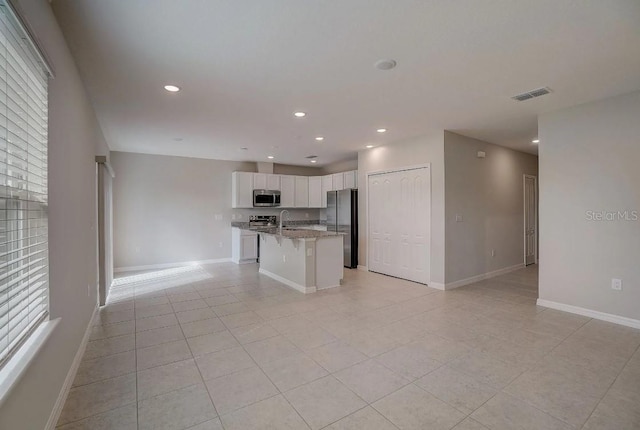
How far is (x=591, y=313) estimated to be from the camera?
3.65 m

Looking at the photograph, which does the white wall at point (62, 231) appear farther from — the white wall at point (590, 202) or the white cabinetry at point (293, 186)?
the white wall at point (590, 202)

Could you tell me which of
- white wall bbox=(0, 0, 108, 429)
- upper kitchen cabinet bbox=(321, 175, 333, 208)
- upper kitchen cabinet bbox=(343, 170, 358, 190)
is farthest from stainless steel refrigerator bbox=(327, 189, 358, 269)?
white wall bbox=(0, 0, 108, 429)

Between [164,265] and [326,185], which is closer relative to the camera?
[164,265]

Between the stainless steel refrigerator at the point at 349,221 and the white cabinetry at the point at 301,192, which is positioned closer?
the stainless steel refrigerator at the point at 349,221

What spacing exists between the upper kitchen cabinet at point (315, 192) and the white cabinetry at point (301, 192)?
11cm

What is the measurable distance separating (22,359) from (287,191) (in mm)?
6886

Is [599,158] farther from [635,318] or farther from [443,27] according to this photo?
[443,27]

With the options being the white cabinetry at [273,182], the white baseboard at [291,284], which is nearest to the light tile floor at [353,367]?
the white baseboard at [291,284]

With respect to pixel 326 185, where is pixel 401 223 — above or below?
below

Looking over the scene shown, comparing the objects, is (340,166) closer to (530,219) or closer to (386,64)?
(530,219)

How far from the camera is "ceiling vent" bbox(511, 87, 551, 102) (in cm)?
325

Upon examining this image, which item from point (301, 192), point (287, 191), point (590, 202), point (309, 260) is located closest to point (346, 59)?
point (309, 260)

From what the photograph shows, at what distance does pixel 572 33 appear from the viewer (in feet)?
7.30

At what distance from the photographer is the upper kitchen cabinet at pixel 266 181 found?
7727 millimetres
